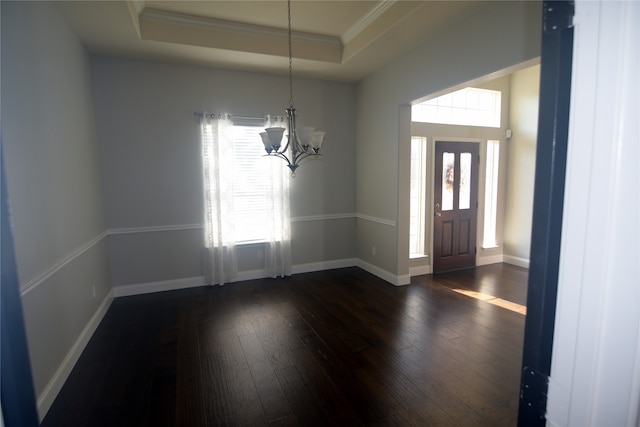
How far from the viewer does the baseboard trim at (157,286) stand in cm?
396

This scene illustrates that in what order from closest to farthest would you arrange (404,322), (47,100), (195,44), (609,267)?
(609,267) → (47,100) → (404,322) → (195,44)

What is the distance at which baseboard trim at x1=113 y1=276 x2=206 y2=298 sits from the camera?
396cm

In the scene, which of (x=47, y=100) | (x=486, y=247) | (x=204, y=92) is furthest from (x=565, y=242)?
(x=486, y=247)

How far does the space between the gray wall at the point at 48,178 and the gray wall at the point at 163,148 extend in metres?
0.50

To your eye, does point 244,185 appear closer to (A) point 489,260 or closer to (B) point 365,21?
(B) point 365,21

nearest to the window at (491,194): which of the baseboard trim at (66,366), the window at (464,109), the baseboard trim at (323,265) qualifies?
the window at (464,109)

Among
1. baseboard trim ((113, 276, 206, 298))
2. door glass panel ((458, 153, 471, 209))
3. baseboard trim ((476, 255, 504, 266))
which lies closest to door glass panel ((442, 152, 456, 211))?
door glass panel ((458, 153, 471, 209))

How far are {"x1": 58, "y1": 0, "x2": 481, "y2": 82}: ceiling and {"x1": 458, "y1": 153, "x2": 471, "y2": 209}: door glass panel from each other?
2000 millimetres

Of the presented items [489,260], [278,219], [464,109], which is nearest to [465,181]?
[464,109]

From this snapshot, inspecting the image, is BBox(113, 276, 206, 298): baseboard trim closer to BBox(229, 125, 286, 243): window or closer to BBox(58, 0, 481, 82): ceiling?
BBox(229, 125, 286, 243): window

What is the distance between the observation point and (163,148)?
3998 millimetres

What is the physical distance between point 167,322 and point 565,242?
141 inches

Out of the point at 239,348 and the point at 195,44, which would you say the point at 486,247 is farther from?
the point at 195,44

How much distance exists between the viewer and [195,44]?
3.43 meters
